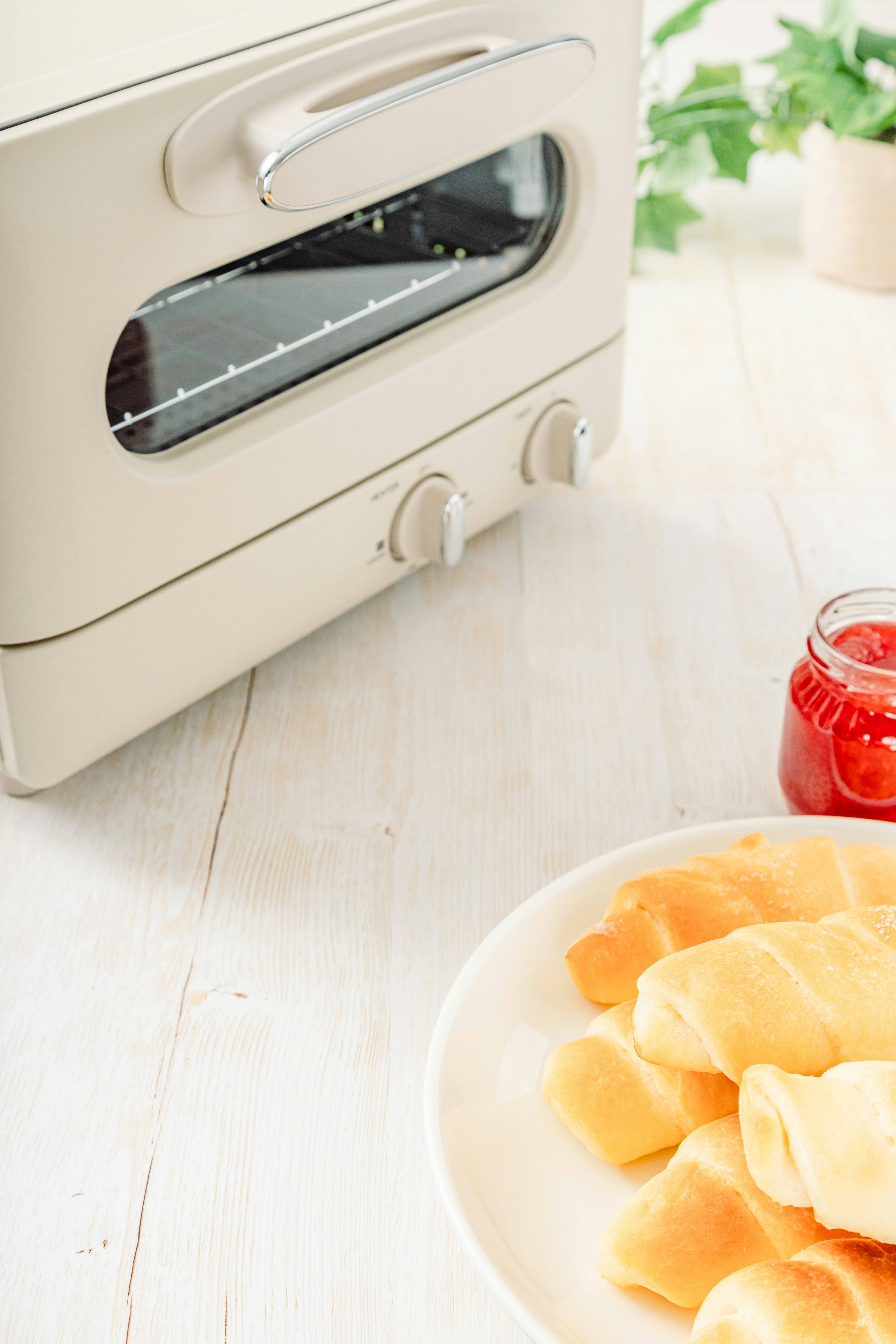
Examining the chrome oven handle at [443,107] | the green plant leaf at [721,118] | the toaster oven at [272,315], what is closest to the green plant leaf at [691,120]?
the green plant leaf at [721,118]

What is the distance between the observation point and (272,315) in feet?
2.23

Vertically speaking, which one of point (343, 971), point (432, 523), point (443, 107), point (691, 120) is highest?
point (443, 107)

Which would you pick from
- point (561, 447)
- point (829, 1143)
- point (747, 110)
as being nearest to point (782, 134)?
point (747, 110)

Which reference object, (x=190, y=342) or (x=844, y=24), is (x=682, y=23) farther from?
(x=190, y=342)

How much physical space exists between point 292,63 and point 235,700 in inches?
13.9

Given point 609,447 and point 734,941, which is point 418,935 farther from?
point 609,447

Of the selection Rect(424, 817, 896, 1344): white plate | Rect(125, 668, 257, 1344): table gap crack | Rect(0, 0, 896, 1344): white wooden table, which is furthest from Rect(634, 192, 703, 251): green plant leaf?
Rect(424, 817, 896, 1344): white plate

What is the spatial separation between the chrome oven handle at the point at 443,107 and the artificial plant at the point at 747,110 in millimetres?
555

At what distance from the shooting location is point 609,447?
0.88 meters

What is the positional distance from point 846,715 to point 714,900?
14cm

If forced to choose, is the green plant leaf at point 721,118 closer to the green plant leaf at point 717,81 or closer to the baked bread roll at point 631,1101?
the green plant leaf at point 717,81

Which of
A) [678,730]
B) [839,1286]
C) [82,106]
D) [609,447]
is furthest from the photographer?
[609,447]

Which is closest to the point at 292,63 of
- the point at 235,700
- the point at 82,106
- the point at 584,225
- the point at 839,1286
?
the point at 82,106

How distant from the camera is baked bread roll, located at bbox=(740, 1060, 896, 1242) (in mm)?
380
